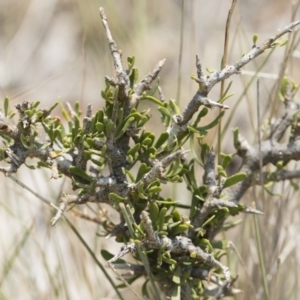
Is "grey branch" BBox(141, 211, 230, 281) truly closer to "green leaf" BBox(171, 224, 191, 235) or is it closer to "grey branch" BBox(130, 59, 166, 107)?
"green leaf" BBox(171, 224, 191, 235)

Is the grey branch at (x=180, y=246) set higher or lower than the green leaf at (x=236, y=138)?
lower

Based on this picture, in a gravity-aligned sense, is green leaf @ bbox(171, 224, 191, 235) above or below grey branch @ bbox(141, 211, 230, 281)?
above

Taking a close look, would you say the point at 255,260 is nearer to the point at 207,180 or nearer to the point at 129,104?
the point at 207,180

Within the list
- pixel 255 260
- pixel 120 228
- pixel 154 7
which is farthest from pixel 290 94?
pixel 154 7

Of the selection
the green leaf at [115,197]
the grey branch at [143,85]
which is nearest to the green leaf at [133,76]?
the grey branch at [143,85]

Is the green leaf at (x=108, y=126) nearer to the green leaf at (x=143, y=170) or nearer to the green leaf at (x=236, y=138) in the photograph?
the green leaf at (x=143, y=170)

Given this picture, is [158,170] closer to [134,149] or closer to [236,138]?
[134,149]

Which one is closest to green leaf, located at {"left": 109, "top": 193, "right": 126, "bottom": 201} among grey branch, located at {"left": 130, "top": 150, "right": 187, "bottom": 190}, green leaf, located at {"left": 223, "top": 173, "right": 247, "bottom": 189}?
grey branch, located at {"left": 130, "top": 150, "right": 187, "bottom": 190}

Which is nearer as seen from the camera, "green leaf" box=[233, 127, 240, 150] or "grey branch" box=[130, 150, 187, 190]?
"grey branch" box=[130, 150, 187, 190]

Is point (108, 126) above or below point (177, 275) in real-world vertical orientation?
above

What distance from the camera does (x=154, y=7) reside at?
9.39ft

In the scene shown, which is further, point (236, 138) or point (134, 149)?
point (236, 138)

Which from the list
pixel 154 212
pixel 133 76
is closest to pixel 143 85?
pixel 133 76

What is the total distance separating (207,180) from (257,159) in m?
0.09
